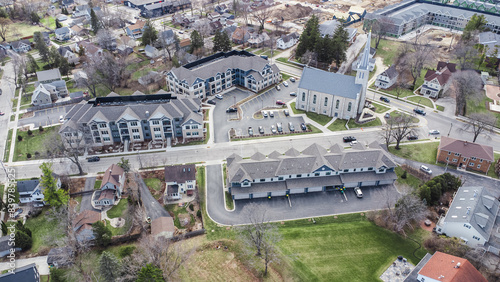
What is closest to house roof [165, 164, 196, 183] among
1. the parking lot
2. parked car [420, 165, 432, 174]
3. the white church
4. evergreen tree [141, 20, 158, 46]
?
the parking lot

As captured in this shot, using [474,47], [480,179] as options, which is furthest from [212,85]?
[474,47]

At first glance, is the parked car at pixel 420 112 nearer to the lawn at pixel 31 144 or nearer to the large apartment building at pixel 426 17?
the large apartment building at pixel 426 17

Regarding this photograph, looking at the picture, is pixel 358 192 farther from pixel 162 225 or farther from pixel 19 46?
pixel 19 46

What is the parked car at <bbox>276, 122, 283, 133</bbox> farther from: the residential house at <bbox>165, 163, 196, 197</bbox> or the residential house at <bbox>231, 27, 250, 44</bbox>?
the residential house at <bbox>231, 27, 250, 44</bbox>

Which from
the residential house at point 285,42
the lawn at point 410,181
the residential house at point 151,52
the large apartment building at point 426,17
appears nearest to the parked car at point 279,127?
the lawn at point 410,181

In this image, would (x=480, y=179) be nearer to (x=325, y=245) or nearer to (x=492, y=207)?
(x=492, y=207)

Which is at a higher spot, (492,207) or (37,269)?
(492,207)
